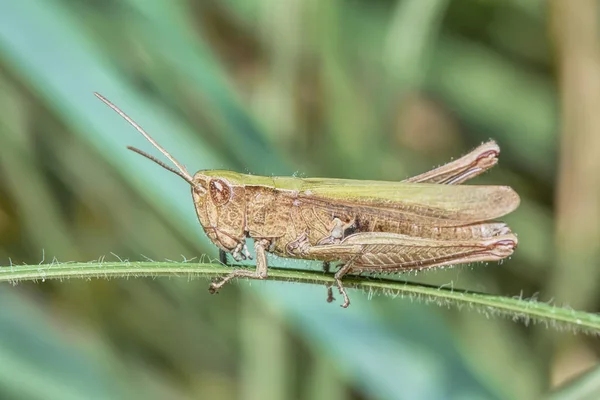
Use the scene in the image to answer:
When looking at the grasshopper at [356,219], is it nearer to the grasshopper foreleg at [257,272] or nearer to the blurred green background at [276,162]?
the grasshopper foreleg at [257,272]

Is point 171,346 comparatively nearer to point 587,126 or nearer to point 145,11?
point 145,11

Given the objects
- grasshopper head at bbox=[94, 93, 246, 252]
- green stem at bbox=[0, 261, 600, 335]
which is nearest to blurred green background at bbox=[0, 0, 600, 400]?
grasshopper head at bbox=[94, 93, 246, 252]

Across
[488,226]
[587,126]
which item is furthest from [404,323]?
[587,126]

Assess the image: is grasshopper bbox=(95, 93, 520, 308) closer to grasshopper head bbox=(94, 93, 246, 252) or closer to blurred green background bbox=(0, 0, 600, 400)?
grasshopper head bbox=(94, 93, 246, 252)

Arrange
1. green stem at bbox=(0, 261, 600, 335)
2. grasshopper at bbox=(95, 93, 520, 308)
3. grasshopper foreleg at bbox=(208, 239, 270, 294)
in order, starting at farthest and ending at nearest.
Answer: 1. grasshopper at bbox=(95, 93, 520, 308)
2. grasshopper foreleg at bbox=(208, 239, 270, 294)
3. green stem at bbox=(0, 261, 600, 335)

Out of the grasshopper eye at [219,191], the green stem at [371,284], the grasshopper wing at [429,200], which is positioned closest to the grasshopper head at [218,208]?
the grasshopper eye at [219,191]

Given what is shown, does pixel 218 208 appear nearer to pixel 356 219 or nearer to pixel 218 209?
pixel 218 209
